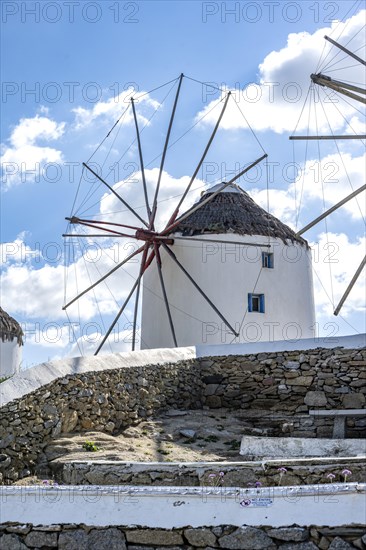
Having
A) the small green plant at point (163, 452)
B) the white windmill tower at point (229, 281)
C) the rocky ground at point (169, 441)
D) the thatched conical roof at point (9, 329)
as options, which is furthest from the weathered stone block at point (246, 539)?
the thatched conical roof at point (9, 329)

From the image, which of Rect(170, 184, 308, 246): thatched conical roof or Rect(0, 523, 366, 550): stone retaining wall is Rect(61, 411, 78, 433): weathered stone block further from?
Rect(170, 184, 308, 246): thatched conical roof

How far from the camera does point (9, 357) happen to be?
1994cm

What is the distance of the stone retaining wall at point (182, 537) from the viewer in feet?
14.2

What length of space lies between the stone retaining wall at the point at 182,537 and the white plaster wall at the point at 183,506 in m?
0.04

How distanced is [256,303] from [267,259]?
3.67ft

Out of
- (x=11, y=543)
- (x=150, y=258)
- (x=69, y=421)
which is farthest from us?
(x=150, y=258)

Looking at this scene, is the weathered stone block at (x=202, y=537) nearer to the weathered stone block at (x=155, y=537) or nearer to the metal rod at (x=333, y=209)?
the weathered stone block at (x=155, y=537)

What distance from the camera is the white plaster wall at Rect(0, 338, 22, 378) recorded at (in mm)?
19516

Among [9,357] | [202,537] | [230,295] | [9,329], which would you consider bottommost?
[202,537]

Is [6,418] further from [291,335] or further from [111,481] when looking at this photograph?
[291,335]

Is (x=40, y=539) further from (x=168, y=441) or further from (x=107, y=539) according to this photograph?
(x=168, y=441)

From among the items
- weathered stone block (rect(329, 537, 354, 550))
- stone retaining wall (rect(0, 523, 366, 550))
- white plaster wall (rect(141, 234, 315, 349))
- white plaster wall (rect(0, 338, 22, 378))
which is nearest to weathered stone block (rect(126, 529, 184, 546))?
stone retaining wall (rect(0, 523, 366, 550))

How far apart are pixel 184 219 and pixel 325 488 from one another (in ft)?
42.4

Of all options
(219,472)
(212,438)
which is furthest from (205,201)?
(219,472)
